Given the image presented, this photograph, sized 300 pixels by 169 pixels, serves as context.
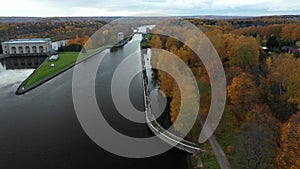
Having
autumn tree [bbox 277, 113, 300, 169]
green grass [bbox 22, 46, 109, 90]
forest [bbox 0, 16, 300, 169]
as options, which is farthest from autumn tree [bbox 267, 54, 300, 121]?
green grass [bbox 22, 46, 109, 90]

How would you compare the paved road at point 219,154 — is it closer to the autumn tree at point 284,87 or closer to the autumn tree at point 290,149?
the autumn tree at point 290,149

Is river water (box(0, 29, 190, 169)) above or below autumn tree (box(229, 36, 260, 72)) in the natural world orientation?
below

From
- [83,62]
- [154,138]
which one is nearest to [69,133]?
[154,138]

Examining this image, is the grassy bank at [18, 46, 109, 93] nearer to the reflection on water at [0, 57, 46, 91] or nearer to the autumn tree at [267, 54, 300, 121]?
the reflection on water at [0, 57, 46, 91]

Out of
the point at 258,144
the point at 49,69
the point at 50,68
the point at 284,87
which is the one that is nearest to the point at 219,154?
the point at 258,144

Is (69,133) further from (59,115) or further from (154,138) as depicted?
(154,138)
